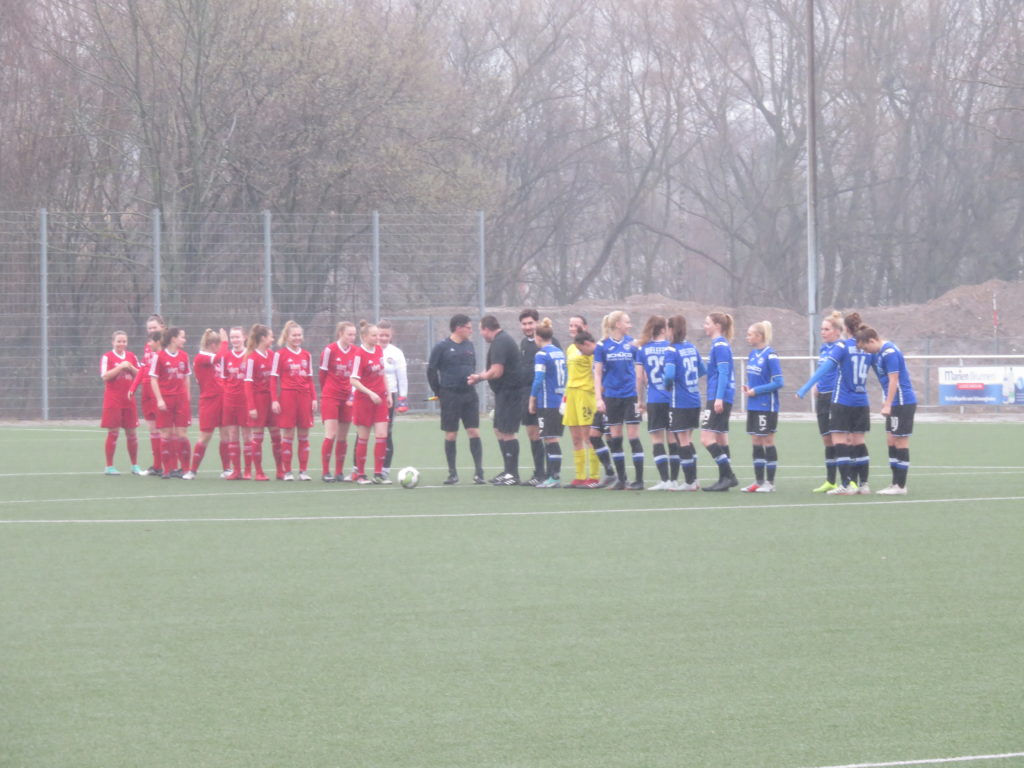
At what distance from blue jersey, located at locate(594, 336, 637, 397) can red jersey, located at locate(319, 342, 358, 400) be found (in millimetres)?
2889

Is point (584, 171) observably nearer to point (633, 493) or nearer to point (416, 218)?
point (416, 218)

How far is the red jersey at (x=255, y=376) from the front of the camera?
16.7 metres

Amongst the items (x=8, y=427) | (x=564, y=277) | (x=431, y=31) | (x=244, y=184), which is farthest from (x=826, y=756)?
(x=564, y=277)

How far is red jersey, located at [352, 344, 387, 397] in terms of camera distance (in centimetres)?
1619

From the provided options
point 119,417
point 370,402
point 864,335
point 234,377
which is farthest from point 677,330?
point 119,417

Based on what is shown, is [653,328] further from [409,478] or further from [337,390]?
[337,390]

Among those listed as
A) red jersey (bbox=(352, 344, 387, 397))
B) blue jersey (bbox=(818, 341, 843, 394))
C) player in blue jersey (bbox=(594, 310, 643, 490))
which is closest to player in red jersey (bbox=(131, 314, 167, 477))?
red jersey (bbox=(352, 344, 387, 397))

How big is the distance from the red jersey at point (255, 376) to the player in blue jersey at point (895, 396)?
664 centimetres

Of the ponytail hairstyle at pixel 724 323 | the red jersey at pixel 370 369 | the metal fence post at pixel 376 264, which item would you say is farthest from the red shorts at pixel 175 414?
the metal fence post at pixel 376 264

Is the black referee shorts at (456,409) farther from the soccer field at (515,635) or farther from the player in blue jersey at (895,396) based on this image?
the player in blue jersey at (895,396)

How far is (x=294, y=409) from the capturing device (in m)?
16.8

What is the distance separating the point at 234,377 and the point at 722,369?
5.65m

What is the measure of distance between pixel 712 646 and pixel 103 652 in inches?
113

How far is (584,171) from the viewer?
178 feet
